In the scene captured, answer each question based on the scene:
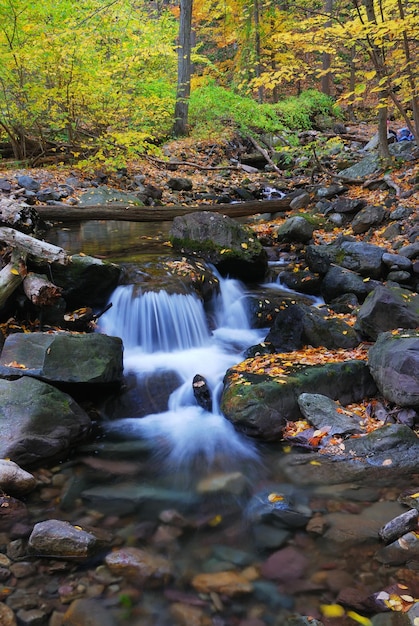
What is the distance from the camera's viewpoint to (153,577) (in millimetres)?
3209

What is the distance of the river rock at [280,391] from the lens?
5238mm

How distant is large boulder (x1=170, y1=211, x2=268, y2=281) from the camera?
904 cm

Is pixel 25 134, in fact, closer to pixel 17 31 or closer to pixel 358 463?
pixel 17 31

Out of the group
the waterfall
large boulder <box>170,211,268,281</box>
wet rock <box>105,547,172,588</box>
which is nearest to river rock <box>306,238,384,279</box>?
large boulder <box>170,211,268,281</box>

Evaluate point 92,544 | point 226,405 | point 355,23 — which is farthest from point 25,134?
point 92,544

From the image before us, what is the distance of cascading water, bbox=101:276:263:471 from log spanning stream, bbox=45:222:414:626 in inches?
0.7

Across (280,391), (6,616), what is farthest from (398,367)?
(6,616)

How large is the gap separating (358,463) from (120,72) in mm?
13471

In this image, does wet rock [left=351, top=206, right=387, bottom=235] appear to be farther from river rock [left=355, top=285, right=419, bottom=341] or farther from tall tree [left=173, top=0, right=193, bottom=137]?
tall tree [left=173, top=0, right=193, bottom=137]

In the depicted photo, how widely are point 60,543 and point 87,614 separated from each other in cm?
58

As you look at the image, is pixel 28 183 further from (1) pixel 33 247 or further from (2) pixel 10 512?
(2) pixel 10 512

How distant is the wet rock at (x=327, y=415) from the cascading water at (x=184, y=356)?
75 cm

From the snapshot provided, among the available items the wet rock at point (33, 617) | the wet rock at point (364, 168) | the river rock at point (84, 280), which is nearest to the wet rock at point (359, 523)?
the wet rock at point (33, 617)

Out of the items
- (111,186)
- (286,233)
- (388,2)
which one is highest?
(388,2)
